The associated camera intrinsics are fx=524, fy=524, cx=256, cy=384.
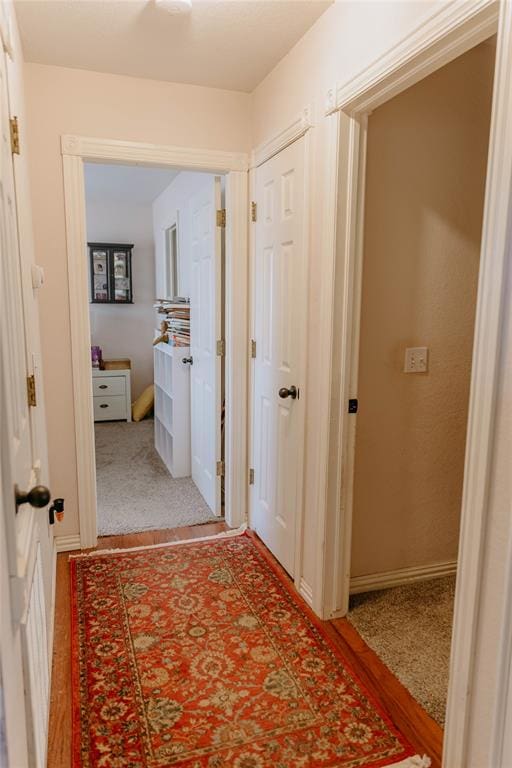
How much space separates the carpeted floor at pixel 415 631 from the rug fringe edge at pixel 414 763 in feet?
0.58

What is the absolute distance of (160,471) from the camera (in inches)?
160

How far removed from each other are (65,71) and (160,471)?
2.67 metres

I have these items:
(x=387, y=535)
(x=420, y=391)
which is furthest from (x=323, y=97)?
(x=387, y=535)

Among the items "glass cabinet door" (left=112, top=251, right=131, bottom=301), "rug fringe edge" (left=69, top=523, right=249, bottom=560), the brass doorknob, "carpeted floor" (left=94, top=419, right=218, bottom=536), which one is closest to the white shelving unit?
"carpeted floor" (left=94, top=419, right=218, bottom=536)

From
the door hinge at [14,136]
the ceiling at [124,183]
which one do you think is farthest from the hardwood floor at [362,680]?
the ceiling at [124,183]

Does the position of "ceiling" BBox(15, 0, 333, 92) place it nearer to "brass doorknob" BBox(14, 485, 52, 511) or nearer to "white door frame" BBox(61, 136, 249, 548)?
"white door frame" BBox(61, 136, 249, 548)

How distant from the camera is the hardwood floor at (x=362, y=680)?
62.8 inches

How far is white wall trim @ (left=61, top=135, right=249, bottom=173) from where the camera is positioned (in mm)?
2539

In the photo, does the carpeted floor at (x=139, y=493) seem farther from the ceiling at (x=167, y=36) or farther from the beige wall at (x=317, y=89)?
the ceiling at (x=167, y=36)

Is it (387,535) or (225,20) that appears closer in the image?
(225,20)

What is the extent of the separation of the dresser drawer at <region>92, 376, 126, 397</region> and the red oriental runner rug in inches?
128

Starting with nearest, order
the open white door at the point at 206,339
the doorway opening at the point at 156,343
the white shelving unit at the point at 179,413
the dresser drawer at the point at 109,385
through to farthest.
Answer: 1. the open white door at the point at 206,339
2. the doorway opening at the point at 156,343
3. the white shelving unit at the point at 179,413
4. the dresser drawer at the point at 109,385

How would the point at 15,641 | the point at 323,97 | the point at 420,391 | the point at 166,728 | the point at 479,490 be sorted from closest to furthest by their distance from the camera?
1. the point at 15,641
2. the point at 479,490
3. the point at 166,728
4. the point at 323,97
5. the point at 420,391

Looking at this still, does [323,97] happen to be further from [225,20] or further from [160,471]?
[160,471]
